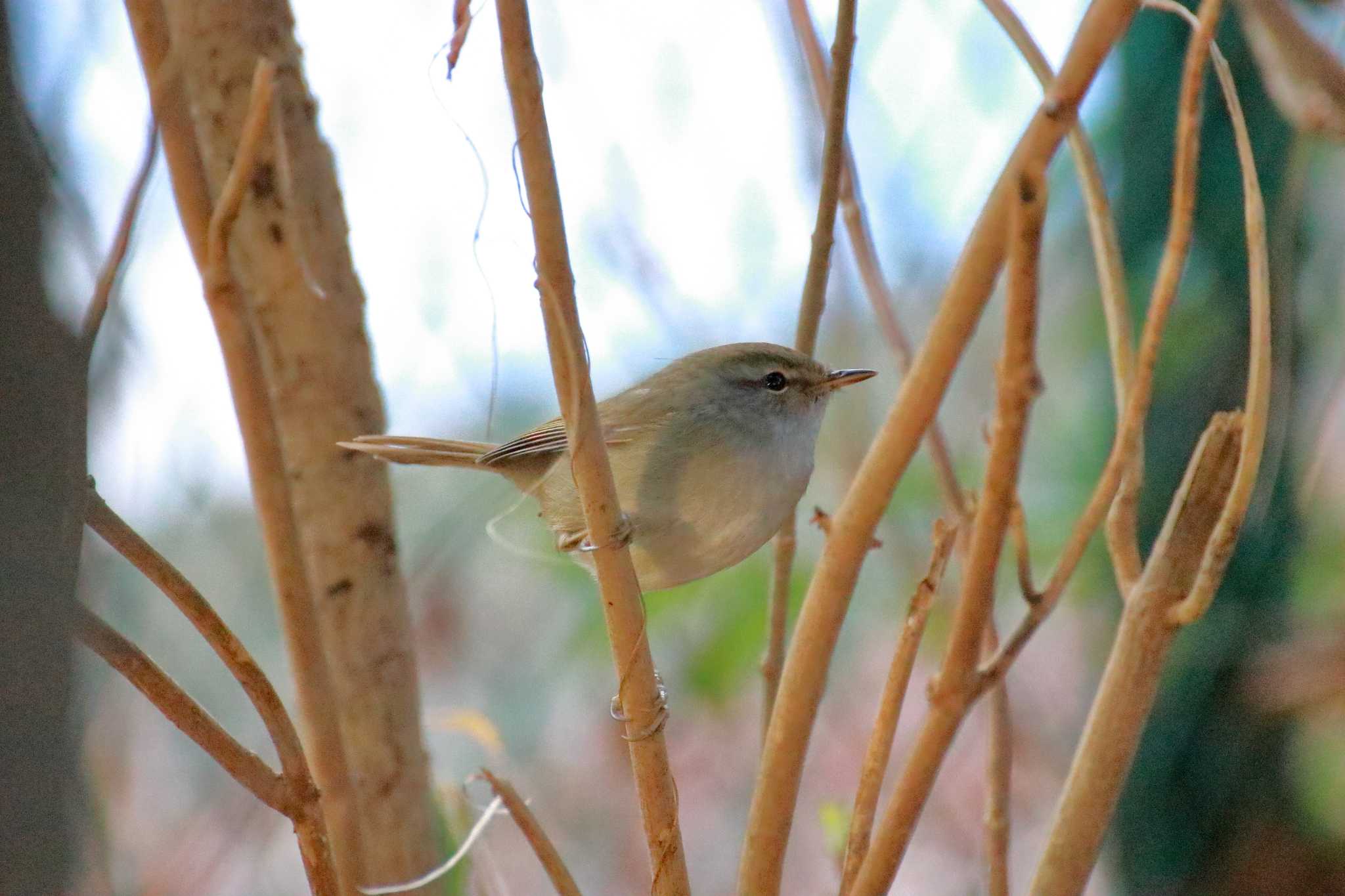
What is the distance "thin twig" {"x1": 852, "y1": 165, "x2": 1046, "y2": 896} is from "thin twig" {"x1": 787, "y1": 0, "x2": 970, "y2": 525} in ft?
2.08

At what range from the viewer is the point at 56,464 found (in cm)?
85

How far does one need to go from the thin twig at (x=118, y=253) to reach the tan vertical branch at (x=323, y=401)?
50 cm

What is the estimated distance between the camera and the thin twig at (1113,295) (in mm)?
1411

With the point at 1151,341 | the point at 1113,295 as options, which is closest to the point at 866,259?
the point at 1113,295

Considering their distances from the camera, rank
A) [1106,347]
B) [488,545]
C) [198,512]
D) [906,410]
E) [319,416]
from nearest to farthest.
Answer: [906,410]
[319,416]
[198,512]
[1106,347]
[488,545]

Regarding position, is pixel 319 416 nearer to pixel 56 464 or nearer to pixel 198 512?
pixel 198 512

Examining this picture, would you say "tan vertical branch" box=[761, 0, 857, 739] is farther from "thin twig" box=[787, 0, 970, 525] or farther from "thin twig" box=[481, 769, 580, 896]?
"thin twig" box=[481, 769, 580, 896]

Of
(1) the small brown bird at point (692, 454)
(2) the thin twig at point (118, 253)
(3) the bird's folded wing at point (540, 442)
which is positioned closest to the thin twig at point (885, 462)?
(2) the thin twig at point (118, 253)

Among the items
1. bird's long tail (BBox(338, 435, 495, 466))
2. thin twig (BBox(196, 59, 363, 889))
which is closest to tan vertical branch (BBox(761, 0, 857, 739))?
thin twig (BBox(196, 59, 363, 889))

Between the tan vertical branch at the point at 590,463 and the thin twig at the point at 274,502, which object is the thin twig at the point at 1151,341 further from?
the thin twig at the point at 274,502

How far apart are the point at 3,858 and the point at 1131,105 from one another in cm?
272

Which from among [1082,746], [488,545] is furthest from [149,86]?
[488,545]

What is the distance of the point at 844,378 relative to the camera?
2.58 meters

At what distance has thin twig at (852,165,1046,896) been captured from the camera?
845 millimetres
